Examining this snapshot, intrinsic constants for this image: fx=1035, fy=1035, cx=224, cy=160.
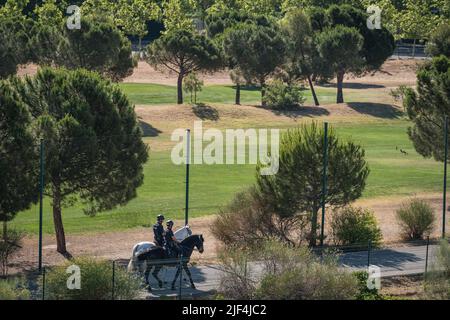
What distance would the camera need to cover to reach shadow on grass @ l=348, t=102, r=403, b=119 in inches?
3339

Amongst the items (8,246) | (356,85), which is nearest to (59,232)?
(8,246)

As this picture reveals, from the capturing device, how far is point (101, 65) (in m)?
78.3

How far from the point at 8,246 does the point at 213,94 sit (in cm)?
5787

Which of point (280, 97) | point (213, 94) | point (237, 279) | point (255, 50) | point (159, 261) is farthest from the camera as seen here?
point (213, 94)

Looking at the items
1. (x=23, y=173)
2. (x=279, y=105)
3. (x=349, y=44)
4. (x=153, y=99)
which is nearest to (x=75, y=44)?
(x=153, y=99)

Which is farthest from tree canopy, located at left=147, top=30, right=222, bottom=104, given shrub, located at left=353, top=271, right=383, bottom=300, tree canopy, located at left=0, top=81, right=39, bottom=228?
shrub, located at left=353, top=271, right=383, bottom=300

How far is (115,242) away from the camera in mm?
41219

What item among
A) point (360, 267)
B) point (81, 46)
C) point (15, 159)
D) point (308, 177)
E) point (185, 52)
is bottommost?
point (360, 267)

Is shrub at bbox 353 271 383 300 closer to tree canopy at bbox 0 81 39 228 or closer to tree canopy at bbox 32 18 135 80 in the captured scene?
tree canopy at bbox 0 81 39 228

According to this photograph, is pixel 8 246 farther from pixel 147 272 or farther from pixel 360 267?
pixel 360 267

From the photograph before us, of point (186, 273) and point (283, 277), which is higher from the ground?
point (283, 277)

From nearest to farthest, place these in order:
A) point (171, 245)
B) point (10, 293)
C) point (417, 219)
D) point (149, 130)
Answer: point (10, 293)
point (171, 245)
point (417, 219)
point (149, 130)
